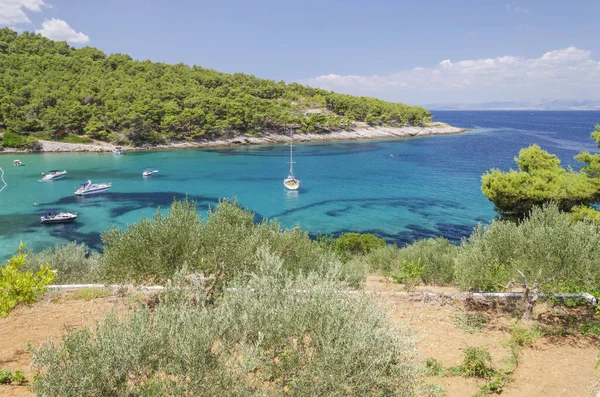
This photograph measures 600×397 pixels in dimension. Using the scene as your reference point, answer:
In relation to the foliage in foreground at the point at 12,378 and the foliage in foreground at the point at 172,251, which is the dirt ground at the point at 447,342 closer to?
the foliage in foreground at the point at 12,378

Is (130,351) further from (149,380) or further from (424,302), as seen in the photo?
(424,302)

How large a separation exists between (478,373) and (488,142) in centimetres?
11045

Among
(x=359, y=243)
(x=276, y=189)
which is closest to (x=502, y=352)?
(x=359, y=243)

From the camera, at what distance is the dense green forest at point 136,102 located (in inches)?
3162

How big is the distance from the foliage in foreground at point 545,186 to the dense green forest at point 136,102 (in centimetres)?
7842

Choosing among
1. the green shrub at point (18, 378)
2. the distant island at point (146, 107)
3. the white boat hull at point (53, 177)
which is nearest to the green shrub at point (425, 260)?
the green shrub at point (18, 378)

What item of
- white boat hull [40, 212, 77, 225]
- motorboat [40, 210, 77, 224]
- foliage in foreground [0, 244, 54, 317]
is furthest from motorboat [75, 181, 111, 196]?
foliage in foreground [0, 244, 54, 317]

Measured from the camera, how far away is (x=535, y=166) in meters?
22.7

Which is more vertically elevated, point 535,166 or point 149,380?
point 535,166

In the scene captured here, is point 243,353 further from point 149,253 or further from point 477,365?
point 149,253

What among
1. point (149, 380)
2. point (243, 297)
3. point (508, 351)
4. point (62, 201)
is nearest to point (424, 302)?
point (508, 351)

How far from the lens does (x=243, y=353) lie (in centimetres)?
649

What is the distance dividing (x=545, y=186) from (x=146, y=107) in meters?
83.2

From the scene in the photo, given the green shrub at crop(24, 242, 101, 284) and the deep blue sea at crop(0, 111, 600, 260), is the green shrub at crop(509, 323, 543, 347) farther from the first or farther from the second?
the green shrub at crop(24, 242, 101, 284)
